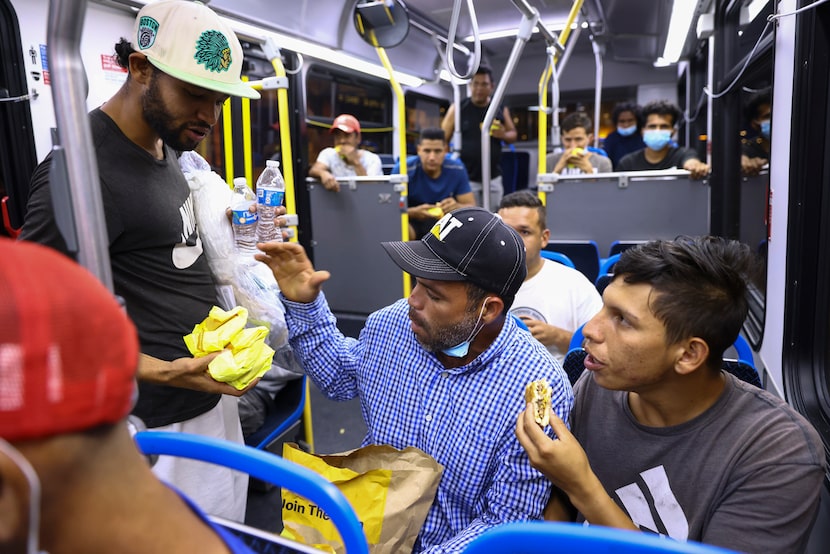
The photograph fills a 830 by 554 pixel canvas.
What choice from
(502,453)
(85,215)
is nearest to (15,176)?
(85,215)

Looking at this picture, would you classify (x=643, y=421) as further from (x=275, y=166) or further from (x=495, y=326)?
(x=275, y=166)

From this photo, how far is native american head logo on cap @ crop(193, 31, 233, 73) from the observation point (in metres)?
1.54

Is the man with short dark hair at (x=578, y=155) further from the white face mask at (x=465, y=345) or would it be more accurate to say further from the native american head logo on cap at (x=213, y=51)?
the native american head logo on cap at (x=213, y=51)

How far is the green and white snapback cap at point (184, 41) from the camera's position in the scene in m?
1.52

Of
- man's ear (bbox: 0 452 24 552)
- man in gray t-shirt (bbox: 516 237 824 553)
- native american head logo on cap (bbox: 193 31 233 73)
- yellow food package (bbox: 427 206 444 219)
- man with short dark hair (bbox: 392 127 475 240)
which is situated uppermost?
native american head logo on cap (bbox: 193 31 233 73)

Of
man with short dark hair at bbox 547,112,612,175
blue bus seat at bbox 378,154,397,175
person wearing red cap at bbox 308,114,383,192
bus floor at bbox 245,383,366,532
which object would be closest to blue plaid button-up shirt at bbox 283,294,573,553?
bus floor at bbox 245,383,366,532

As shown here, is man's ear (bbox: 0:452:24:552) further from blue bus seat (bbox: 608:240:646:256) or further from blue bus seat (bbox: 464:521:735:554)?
blue bus seat (bbox: 608:240:646:256)

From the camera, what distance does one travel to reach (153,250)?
1.67 metres

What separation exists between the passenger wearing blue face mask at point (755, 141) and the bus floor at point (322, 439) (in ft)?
10.4

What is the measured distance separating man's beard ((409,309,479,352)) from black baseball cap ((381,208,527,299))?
10cm

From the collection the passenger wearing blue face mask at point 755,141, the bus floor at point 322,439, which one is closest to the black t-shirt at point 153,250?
the bus floor at point 322,439

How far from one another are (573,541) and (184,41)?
146 centimetres

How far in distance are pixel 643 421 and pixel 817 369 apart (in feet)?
4.39

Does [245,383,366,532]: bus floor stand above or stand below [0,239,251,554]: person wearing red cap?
below
